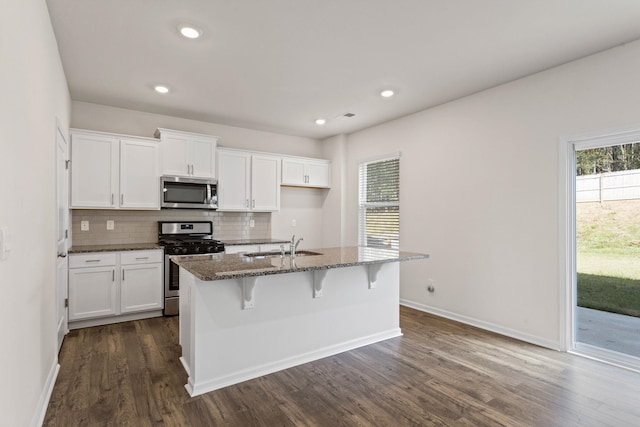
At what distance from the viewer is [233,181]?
5133mm

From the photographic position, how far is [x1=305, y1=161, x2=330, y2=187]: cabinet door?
Result: 591 centimetres

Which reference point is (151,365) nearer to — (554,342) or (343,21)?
(343,21)

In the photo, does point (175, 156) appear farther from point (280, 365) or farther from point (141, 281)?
point (280, 365)

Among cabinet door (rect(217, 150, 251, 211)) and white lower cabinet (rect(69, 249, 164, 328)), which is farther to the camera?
cabinet door (rect(217, 150, 251, 211))

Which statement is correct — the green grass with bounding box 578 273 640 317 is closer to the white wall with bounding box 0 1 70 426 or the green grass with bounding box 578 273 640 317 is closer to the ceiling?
the ceiling

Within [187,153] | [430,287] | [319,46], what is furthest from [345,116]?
[430,287]

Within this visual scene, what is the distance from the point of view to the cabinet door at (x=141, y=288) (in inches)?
161

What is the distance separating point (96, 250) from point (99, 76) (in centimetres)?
187

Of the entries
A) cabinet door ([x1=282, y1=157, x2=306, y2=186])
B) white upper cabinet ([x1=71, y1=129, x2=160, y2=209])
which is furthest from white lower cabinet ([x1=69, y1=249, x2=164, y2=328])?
cabinet door ([x1=282, y1=157, x2=306, y2=186])

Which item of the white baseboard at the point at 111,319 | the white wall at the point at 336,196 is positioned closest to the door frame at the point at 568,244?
the white wall at the point at 336,196

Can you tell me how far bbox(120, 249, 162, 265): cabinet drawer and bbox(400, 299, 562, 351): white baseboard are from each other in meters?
3.32

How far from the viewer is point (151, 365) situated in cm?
294

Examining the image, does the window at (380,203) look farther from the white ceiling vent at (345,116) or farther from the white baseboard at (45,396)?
the white baseboard at (45,396)

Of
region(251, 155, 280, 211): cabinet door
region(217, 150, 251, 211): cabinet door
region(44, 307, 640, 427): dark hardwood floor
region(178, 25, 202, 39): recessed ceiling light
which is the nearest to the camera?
region(44, 307, 640, 427): dark hardwood floor
